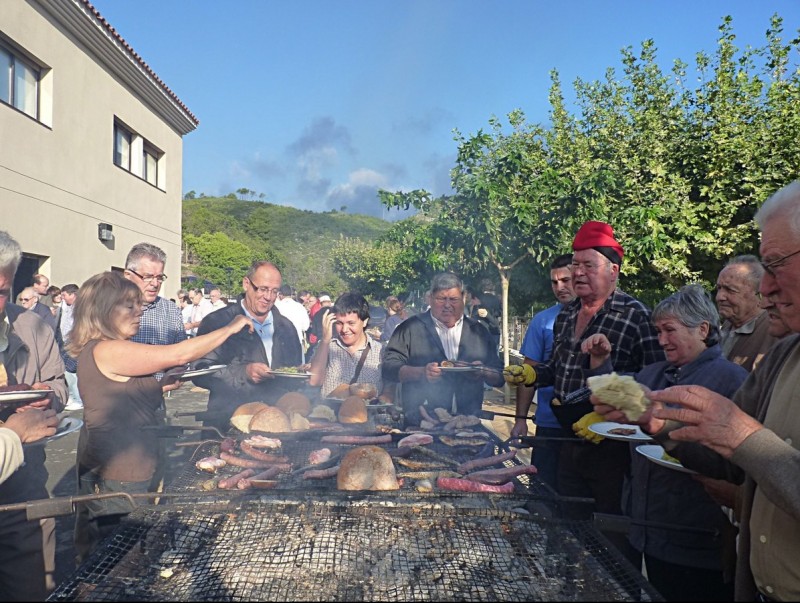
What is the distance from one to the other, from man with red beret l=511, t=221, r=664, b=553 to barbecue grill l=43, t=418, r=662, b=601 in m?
0.80

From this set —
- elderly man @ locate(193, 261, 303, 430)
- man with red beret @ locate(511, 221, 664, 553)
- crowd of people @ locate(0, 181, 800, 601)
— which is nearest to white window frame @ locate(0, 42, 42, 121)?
elderly man @ locate(193, 261, 303, 430)

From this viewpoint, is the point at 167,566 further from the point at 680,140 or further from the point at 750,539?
the point at 680,140

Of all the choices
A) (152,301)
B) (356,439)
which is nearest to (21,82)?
(152,301)

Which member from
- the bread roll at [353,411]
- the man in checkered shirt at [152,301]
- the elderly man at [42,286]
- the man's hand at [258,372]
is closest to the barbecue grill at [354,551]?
the bread roll at [353,411]

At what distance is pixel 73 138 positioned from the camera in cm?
1280

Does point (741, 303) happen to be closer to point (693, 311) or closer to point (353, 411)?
point (693, 311)

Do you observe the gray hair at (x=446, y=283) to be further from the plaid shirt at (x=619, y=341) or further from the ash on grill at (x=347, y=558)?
the ash on grill at (x=347, y=558)

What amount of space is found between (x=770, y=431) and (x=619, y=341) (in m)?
2.26

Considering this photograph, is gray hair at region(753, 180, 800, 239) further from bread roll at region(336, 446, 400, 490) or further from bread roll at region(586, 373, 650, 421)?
bread roll at region(336, 446, 400, 490)

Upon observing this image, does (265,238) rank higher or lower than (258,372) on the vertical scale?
higher

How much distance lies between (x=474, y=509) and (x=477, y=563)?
0.31m

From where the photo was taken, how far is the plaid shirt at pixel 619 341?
390 centimetres

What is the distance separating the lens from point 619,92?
17172 mm

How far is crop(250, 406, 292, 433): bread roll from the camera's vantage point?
4.14 meters
